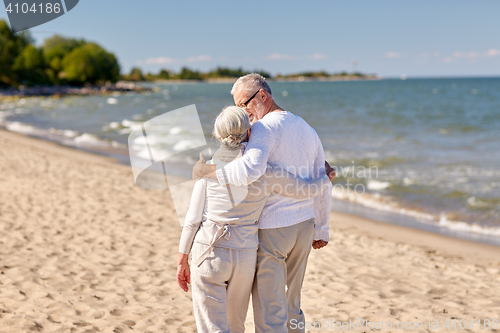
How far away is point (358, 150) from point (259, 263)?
14109 millimetres

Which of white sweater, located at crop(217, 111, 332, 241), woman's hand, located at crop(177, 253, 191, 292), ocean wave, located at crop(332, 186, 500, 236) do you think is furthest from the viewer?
ocean wave, located at crop(332, 186, 500, 236)

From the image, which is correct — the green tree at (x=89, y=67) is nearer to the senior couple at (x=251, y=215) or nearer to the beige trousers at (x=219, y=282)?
the senior couple at (x=251, y=215)

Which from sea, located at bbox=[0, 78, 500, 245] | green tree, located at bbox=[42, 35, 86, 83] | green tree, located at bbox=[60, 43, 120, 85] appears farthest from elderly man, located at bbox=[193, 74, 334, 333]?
green tree, located at bbox=[60, 43, 120, 85]

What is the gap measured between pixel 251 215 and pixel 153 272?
2.78 m

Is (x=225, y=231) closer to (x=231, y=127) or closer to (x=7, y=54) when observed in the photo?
(x=231, y=127)

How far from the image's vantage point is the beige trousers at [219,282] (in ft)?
7.43

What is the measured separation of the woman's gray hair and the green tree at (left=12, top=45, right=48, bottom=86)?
6980cm

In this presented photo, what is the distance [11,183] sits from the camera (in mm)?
8133

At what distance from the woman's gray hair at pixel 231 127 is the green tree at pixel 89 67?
86103mm

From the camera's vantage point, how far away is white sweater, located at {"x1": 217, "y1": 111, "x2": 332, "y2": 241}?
2.16 metres

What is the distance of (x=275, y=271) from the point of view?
7.77 feet

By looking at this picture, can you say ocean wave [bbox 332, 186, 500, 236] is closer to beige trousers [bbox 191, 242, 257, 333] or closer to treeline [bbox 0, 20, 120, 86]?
beige trousers [bbox 191, 242, 257, 333]

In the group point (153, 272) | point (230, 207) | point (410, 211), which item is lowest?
point (410, 211)

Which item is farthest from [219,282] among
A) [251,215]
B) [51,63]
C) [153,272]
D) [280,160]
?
[51,63]
